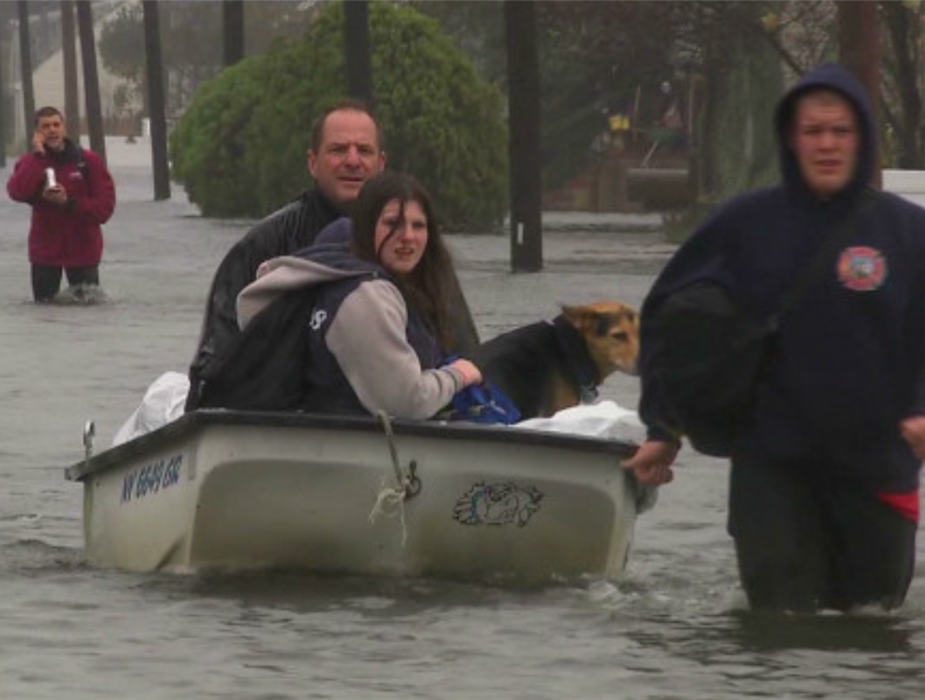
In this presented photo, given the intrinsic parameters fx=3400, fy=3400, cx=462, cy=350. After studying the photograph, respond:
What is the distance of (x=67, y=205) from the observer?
25781mm

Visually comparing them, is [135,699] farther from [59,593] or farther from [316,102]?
[316,102]

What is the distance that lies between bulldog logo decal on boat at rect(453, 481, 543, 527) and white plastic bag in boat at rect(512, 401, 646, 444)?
0.68ft

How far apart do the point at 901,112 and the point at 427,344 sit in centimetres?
2752

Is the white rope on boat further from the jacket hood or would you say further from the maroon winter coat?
the maroon winter coat

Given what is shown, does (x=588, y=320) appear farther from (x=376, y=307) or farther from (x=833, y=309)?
(x=833, y=309)

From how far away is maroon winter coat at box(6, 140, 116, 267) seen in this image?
84.6 feet

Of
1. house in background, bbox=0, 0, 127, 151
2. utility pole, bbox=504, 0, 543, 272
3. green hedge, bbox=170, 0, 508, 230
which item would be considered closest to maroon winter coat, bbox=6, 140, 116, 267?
utility pole, bbox=504, 0, 543, 272

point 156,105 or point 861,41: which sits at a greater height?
point 861,41

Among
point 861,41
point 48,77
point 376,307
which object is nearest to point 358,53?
point 861,41

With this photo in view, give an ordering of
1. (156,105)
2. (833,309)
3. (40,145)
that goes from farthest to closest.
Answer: (156,105) < (40,145) < (833,309)

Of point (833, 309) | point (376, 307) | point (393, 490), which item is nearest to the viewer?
point (833, 309)

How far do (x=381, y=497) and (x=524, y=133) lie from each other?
66.6 ft

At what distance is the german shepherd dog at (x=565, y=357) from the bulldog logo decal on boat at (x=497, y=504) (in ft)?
2.45

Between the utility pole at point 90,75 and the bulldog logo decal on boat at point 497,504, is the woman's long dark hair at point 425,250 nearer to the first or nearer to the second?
the bulldog logo decal on boat at point 497,504
